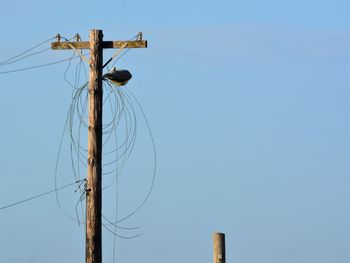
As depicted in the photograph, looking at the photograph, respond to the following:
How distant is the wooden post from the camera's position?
14.3m

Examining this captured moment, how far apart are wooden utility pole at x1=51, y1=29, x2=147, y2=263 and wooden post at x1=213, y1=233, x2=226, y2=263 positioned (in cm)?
184

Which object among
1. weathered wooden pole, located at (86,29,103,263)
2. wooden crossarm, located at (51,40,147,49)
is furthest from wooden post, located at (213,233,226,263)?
wooden crossarm, located at (51,40,147,49)

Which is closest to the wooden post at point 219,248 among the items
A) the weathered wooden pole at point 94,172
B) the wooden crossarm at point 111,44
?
the weathered wooden pole at point 94,172

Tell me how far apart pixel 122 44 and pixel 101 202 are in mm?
2590

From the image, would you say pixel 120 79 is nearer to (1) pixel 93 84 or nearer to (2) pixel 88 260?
(1) pixel 93 84

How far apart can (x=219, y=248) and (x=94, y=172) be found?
7.57 ft

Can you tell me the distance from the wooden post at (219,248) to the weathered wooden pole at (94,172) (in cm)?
183

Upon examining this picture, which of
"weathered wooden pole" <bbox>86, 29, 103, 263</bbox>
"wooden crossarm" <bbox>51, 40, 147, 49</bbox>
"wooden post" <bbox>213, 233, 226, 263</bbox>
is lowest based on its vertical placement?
"wooden post" <bbox>213, 233, 226, 263</bbox>

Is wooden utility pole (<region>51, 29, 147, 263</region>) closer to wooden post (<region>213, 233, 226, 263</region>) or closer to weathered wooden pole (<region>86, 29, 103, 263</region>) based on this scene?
weathered wooden pole (<region>86, 29, 103, 263</region>)

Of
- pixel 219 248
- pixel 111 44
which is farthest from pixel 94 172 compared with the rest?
pixel 219 248

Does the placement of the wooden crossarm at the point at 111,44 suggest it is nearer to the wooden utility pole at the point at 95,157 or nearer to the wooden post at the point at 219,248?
the wooden utility pole at the point at 95,157

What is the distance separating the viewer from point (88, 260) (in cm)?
1379

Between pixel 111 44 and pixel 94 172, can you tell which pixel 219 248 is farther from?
pixel 111 44

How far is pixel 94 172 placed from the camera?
1394 centimetres
